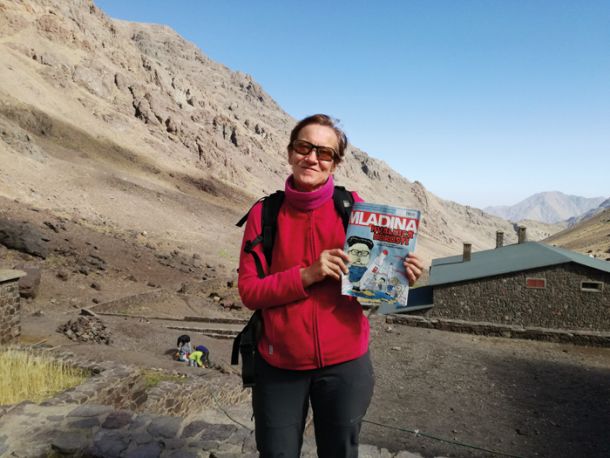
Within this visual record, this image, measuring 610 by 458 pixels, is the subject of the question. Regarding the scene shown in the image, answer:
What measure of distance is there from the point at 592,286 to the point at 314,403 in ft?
73.3

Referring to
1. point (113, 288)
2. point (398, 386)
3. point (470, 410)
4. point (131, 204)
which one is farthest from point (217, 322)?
point (131, 204)

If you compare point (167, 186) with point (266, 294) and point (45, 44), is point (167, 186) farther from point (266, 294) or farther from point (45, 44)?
point (266, 294)

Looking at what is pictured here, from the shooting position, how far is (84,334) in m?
13.1

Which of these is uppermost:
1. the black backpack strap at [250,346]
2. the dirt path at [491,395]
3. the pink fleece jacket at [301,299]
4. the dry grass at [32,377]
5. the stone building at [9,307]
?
the pink fleece jacket at [301,299]

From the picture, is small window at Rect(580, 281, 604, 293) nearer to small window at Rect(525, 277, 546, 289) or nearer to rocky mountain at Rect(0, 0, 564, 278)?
small window at Rect(525, 277, 546, 289)

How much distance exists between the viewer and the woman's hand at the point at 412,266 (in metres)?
2.46

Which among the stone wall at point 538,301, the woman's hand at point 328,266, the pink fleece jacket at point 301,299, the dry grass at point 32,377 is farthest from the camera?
the stone wall at point 538,301

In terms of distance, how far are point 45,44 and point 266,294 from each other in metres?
74.0

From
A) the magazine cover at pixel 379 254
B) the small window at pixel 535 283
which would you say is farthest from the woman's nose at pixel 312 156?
the small window at pixel 535 283

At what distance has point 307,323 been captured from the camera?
8.51 feet

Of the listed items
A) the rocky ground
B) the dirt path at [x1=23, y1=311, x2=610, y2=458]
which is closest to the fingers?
the rocky ground

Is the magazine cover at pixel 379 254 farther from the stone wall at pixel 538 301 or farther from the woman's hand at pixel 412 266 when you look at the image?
the stone wall at pixel 538 301

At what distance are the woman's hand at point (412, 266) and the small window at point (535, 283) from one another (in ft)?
70.0

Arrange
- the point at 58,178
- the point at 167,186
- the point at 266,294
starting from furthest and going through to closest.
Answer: the point at 167,186 < the point at 58,178 < the point at 266,294
